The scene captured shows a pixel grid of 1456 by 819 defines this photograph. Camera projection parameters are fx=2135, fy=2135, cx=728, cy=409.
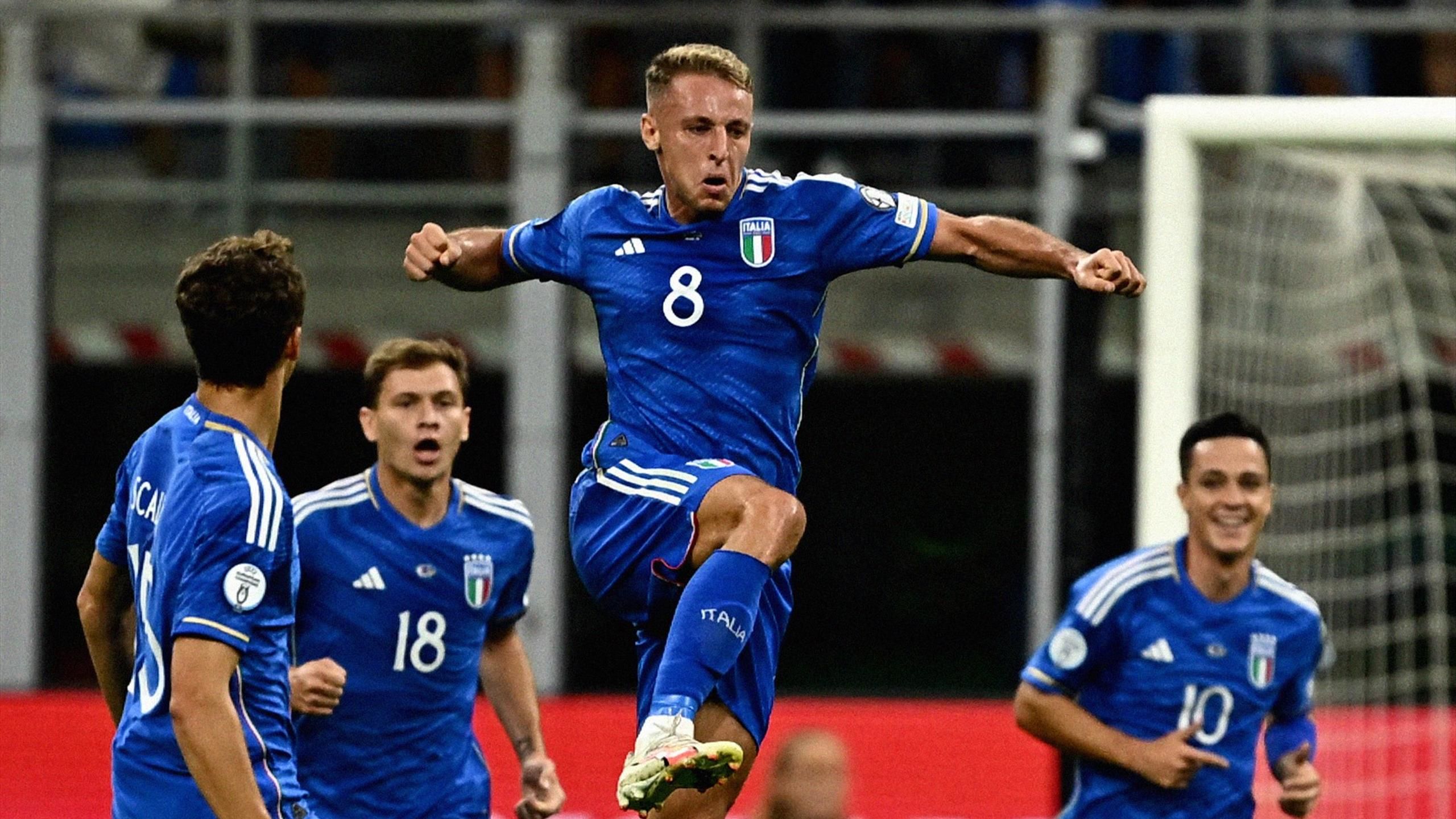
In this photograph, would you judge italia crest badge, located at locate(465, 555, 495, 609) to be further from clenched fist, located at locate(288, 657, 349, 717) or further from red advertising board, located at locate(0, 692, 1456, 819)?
red advertising board, located at locate(0, 692, 1456, 819)

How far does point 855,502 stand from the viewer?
1211cm

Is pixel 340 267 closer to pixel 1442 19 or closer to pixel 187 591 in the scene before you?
pixel 1442 19

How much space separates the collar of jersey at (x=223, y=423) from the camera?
3984 mm

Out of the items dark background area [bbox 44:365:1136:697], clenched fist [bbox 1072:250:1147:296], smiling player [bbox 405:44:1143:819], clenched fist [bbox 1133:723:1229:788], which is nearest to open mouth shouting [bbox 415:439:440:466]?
smiling player [bbox 405:44:1143:819]

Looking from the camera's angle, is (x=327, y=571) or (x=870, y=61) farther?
(x=870, y=61)

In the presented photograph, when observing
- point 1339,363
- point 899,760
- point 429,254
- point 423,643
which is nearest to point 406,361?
point 423,643

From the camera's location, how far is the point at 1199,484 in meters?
5.86

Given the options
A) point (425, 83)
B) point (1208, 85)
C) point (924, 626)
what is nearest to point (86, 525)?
point (425, 83)

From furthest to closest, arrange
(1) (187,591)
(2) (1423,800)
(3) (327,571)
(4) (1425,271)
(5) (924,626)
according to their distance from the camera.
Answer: (5) (924,626), (4) (1425,271), (2) (1423,800), (3) (327,571), (1) (187,591)

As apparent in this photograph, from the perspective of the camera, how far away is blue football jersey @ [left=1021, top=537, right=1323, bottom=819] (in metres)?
5.91

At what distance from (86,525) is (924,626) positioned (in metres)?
4.68

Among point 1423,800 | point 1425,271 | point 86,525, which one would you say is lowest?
point 1423,800

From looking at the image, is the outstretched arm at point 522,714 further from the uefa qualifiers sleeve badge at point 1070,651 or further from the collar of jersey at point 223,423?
the collar of jersey at point 223,423

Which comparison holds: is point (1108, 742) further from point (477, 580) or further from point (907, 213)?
point (907, 213)
